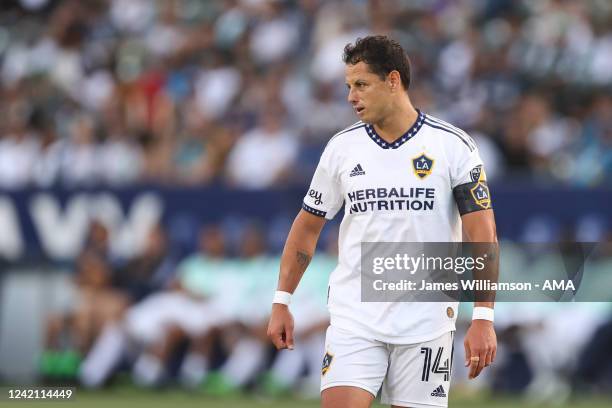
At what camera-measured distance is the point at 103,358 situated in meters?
12.9

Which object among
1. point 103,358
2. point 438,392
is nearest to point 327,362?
point 438,392

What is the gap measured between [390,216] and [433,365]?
753 mm

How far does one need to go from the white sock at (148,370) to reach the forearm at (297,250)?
670 cm

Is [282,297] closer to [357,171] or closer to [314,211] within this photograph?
[314,211]

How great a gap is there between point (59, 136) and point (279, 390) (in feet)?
18.0

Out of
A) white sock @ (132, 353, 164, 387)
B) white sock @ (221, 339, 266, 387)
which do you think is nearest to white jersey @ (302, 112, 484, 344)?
white sock @ (221, 339, 266, 387)

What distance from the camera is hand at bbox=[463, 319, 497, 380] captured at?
561 centimetres

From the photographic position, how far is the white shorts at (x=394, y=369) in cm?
593

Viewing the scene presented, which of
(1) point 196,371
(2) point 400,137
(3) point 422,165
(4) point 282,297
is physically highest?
(2) point 400,137

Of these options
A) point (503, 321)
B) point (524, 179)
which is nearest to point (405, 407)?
point (503, 321)

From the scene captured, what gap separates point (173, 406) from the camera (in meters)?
11.2

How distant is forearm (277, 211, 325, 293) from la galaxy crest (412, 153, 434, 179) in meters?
0.60

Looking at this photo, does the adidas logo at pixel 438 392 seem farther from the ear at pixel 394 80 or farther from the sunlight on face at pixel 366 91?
the ear at pixel 394 80

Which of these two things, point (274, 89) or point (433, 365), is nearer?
point (433, 365)
